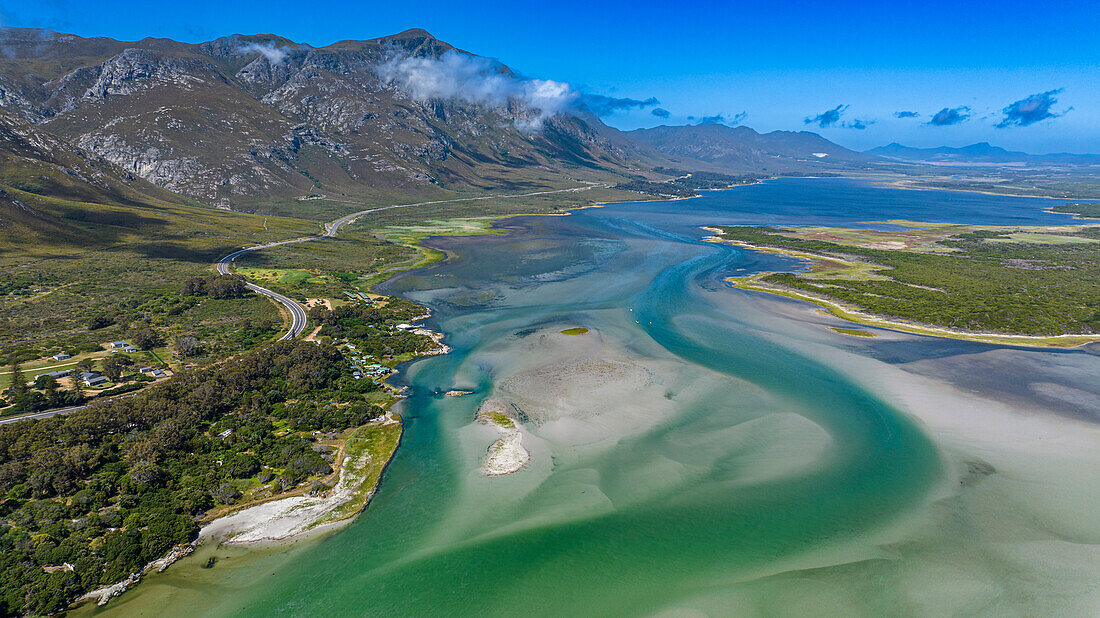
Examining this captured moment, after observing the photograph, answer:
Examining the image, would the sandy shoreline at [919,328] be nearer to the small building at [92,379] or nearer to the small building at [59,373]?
the small building at [92,379]

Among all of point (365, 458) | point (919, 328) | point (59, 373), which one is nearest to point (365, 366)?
point (365, 458)

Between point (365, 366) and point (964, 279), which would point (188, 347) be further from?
point (964, 279)

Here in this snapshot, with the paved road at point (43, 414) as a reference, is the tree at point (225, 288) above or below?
above

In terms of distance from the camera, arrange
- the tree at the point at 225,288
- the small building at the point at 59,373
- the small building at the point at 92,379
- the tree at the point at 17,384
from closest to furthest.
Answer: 1. the tree at the point at 17,384
2. the small building at the point at 92,379
3. the small building at the point at 59,373
4. the tree at the point at 225,288

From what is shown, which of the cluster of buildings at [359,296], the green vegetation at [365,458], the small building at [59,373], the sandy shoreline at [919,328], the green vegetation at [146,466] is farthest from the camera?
the cluster of buildings at [359,296]

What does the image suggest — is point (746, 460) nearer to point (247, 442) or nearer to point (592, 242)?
point (247, 442)

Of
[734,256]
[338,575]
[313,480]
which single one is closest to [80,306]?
[313,480]

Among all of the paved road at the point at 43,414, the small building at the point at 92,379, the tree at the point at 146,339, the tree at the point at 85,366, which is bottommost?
the paved road at the point at 43,414

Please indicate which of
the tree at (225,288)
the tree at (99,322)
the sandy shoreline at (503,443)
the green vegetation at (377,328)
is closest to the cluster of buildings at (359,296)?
the green vegetation at (377,328)
